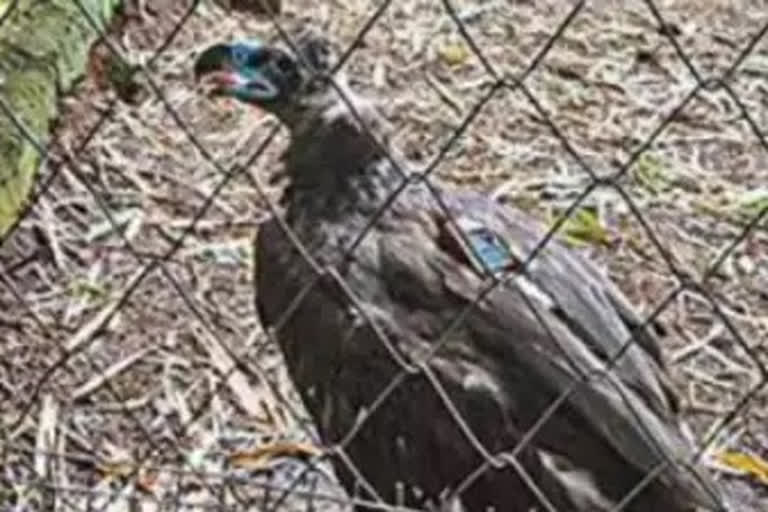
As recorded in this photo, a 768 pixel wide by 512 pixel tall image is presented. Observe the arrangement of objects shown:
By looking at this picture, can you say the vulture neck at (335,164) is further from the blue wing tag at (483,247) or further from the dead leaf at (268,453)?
the dead leaf at (268,453)

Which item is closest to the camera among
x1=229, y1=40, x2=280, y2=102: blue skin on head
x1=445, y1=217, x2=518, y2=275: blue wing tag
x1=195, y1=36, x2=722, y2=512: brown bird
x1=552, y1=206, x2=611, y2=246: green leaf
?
x1=195, y1=36, x2=722, y2=512: brown bird

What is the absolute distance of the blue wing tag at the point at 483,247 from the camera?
277 cm

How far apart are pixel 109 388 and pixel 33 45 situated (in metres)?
1.01

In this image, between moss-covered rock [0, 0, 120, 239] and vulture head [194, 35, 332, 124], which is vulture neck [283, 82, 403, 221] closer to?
vulture head [194, 35, 332, 124]

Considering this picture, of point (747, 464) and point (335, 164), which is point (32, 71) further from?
point (747, 464)

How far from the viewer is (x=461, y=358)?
8.95 ft

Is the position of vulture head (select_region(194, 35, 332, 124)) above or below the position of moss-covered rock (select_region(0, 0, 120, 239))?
above

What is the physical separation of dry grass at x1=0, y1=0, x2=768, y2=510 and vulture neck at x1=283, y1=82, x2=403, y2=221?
259 millimetres

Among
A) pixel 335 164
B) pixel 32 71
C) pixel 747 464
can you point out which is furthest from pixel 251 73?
pixel 747 464

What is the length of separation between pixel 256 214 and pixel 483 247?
1182 mm

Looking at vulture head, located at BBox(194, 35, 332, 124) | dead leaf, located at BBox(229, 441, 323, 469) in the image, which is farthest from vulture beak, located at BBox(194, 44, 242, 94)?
dead leaf, located at BBox(229, 441, 323, 469)

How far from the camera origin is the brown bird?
2623mm

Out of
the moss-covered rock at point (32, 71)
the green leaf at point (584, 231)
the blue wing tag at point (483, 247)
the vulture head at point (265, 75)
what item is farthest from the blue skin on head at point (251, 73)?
the green leaf at point (584, 231)

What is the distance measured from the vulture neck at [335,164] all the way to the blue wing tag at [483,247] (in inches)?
7.0
